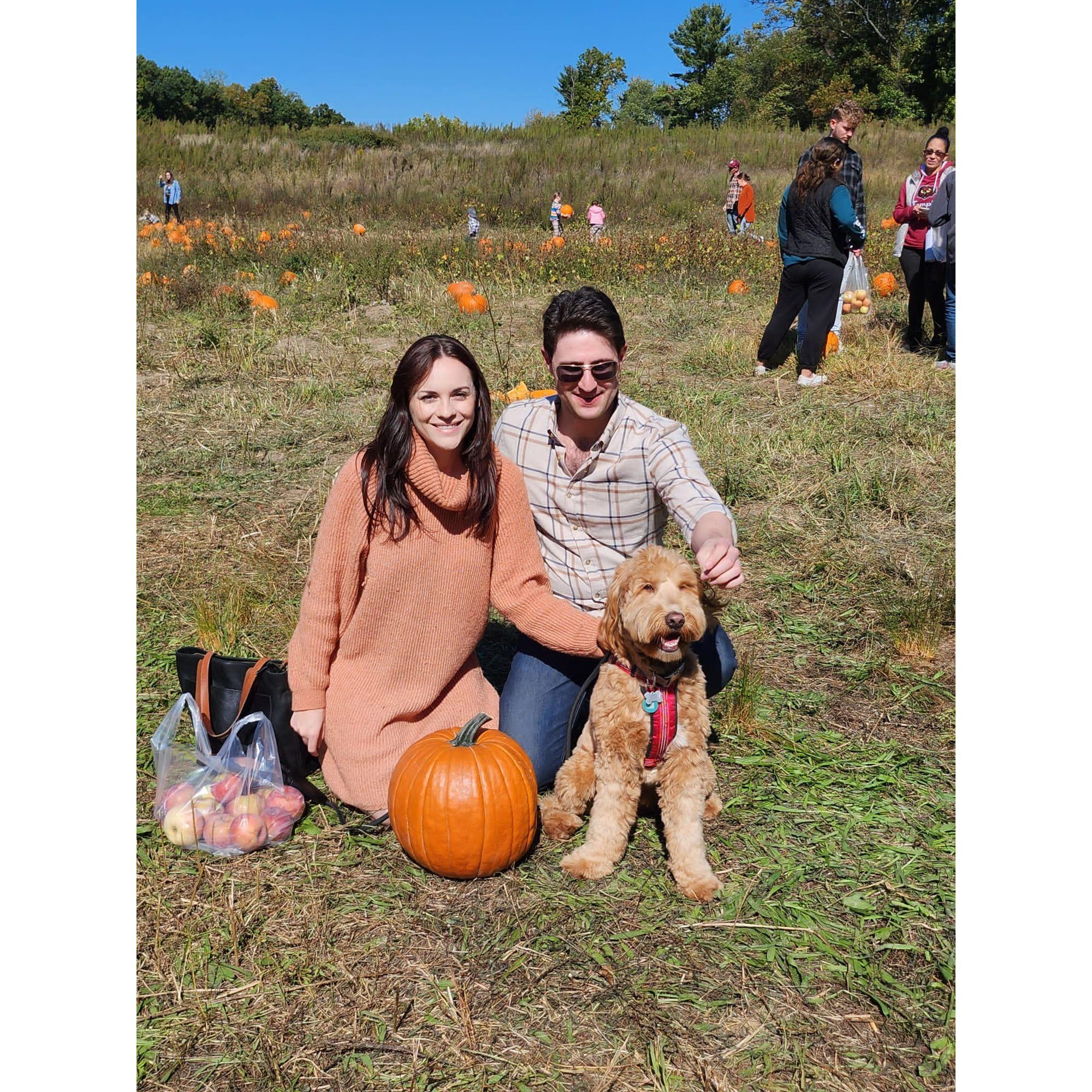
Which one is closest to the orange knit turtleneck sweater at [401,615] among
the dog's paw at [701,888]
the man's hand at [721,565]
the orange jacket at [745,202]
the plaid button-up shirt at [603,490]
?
the plaid button-up shirt at [603,490]

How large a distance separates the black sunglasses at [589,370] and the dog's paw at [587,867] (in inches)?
63.7

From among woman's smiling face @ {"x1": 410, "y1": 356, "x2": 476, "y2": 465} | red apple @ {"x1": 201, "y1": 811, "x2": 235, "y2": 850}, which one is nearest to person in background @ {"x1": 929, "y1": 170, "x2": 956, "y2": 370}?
woman's smiling face @ {"x1": 410, "y1": 356, "x2": 476, "y2": 465}

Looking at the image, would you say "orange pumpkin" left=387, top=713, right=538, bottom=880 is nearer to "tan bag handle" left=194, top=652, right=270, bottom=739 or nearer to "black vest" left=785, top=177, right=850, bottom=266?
"tan bag handle" left=194, top=652, right=270, bottom=739

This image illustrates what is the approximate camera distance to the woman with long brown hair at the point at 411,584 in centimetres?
301

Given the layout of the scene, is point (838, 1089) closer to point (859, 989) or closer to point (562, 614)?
point (859, 989)

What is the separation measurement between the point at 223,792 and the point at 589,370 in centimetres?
193

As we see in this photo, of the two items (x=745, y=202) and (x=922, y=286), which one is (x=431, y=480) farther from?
(x=745, y=202)

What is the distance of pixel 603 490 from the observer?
10.5ft

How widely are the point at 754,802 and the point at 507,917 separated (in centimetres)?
109

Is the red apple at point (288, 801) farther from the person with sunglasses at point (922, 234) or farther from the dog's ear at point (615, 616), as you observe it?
the person with sunglasses at point (922, 234)

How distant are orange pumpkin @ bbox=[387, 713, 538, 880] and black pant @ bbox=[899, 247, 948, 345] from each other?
7708 mm

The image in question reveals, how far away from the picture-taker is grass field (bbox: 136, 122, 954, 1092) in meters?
2.25

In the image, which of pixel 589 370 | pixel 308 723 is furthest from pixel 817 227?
pixel 308 723

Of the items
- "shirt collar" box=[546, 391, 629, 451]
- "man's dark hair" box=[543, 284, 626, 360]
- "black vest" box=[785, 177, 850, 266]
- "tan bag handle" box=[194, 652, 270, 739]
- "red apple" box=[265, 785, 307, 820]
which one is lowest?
"red apple" box=[265, 785, 307, 820]
